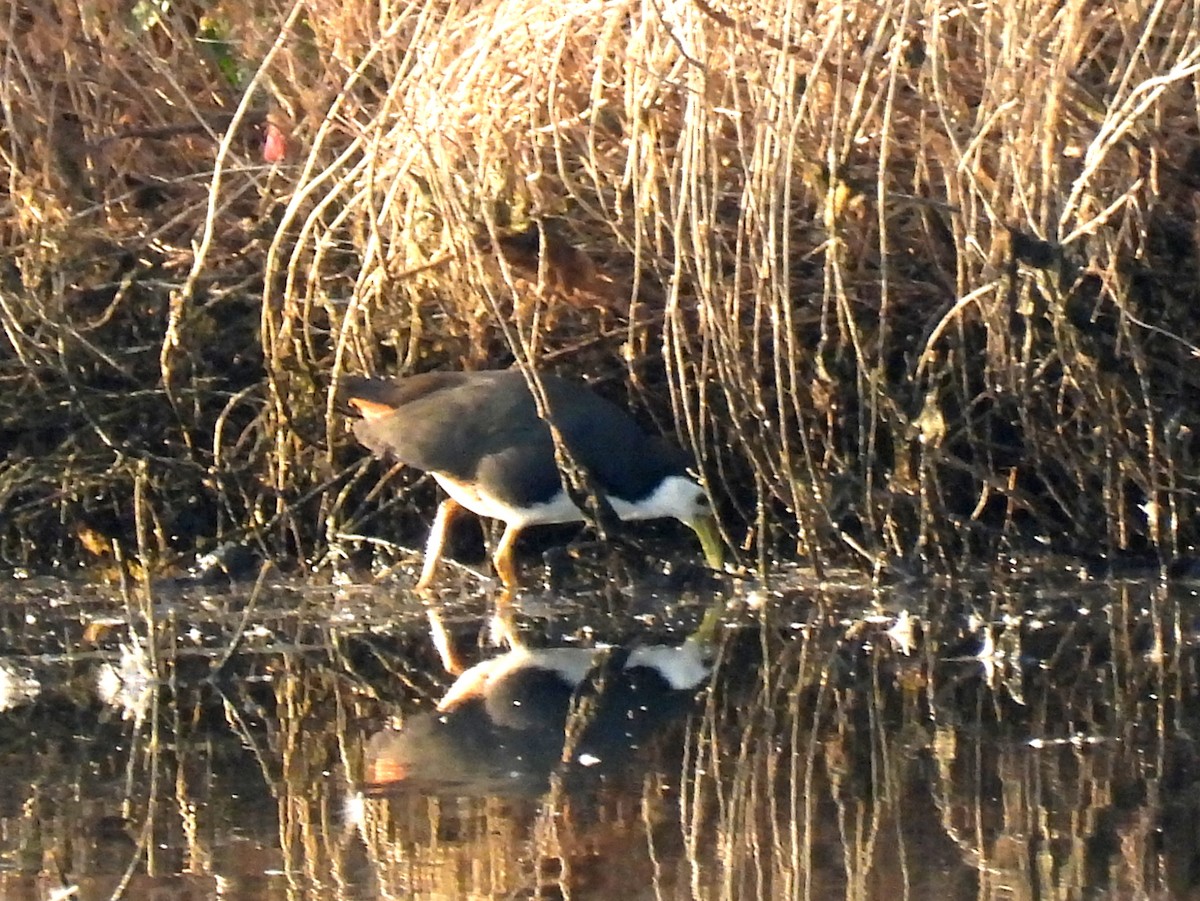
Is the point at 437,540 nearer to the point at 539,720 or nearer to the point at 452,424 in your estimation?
→ the point at 452,424

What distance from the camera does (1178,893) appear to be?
3.42 meters

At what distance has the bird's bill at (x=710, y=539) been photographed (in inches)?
251

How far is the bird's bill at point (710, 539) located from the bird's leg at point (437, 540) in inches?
30.3

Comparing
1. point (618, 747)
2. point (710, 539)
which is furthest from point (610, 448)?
point (618, 747)

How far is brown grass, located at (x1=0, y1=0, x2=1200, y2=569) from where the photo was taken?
5.79 meters

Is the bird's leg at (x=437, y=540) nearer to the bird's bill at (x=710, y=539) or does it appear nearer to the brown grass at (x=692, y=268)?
the brown grass at (x=692, y=268)

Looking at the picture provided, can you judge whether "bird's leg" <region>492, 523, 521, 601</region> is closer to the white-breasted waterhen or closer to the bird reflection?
the white-breasted waterhen

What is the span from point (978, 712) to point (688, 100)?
206 centimetres

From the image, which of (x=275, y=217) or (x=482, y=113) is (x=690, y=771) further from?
(x=275, y=217)

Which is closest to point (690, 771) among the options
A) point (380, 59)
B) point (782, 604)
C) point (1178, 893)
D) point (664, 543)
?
point (1178, 893)

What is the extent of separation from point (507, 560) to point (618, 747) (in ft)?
6.93

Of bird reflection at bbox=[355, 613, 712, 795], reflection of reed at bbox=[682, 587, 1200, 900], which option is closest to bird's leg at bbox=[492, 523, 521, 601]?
bird reflection at bbox=[355, 613, 712, 795]

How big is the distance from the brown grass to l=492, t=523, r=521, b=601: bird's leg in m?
0.54

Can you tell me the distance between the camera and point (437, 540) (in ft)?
21.4
